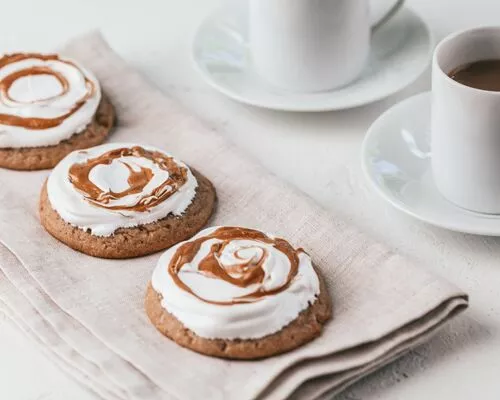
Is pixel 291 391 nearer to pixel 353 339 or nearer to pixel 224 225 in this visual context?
pixel 353 339

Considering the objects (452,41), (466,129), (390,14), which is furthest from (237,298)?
(390,14)

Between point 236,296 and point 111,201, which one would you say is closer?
point 236,296

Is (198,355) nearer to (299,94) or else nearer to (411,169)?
(411,169)

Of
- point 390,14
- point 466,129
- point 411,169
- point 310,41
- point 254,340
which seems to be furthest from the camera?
point 390,14

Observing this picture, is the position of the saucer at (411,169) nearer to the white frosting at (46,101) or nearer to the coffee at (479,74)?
the coffee at (479,74)

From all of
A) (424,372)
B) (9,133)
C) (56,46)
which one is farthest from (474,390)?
(56,46)

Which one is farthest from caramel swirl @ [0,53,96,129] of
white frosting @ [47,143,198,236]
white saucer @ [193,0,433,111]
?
white saucer @ [193,0,433,111]

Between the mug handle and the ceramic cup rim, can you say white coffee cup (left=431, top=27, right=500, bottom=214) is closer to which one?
the ceramic cup rim
